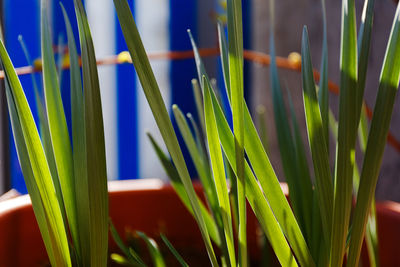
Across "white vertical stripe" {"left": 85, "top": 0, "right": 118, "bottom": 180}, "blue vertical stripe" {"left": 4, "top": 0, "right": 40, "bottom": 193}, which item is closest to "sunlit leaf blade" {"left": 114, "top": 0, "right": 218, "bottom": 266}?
"blue vertical stripe" {"left": 4, "top": 0, "right": 40, "bottom": 193}

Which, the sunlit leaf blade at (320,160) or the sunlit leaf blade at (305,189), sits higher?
the sunlit leaf blade at (320,160)

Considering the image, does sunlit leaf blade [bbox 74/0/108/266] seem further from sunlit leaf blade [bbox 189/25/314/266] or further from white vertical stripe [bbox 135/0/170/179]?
white vertical stripe [bbox 135/0/170/179]

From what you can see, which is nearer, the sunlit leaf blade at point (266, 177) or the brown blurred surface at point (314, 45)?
the sunlit leaf blade at point (266, 177)

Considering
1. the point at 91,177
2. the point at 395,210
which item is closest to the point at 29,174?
the point at 91,177

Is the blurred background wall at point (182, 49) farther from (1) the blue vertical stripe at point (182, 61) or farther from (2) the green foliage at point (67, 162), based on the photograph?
(2) the green foliage at point (67, 162)

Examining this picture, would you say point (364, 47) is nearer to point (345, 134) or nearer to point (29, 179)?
point (345, 134)

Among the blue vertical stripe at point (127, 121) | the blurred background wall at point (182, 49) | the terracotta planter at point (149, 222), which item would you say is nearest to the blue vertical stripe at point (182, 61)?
the blurred background wall at point (182, 49)

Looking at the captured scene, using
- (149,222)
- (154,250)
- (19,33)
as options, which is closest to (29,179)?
(154,250)
